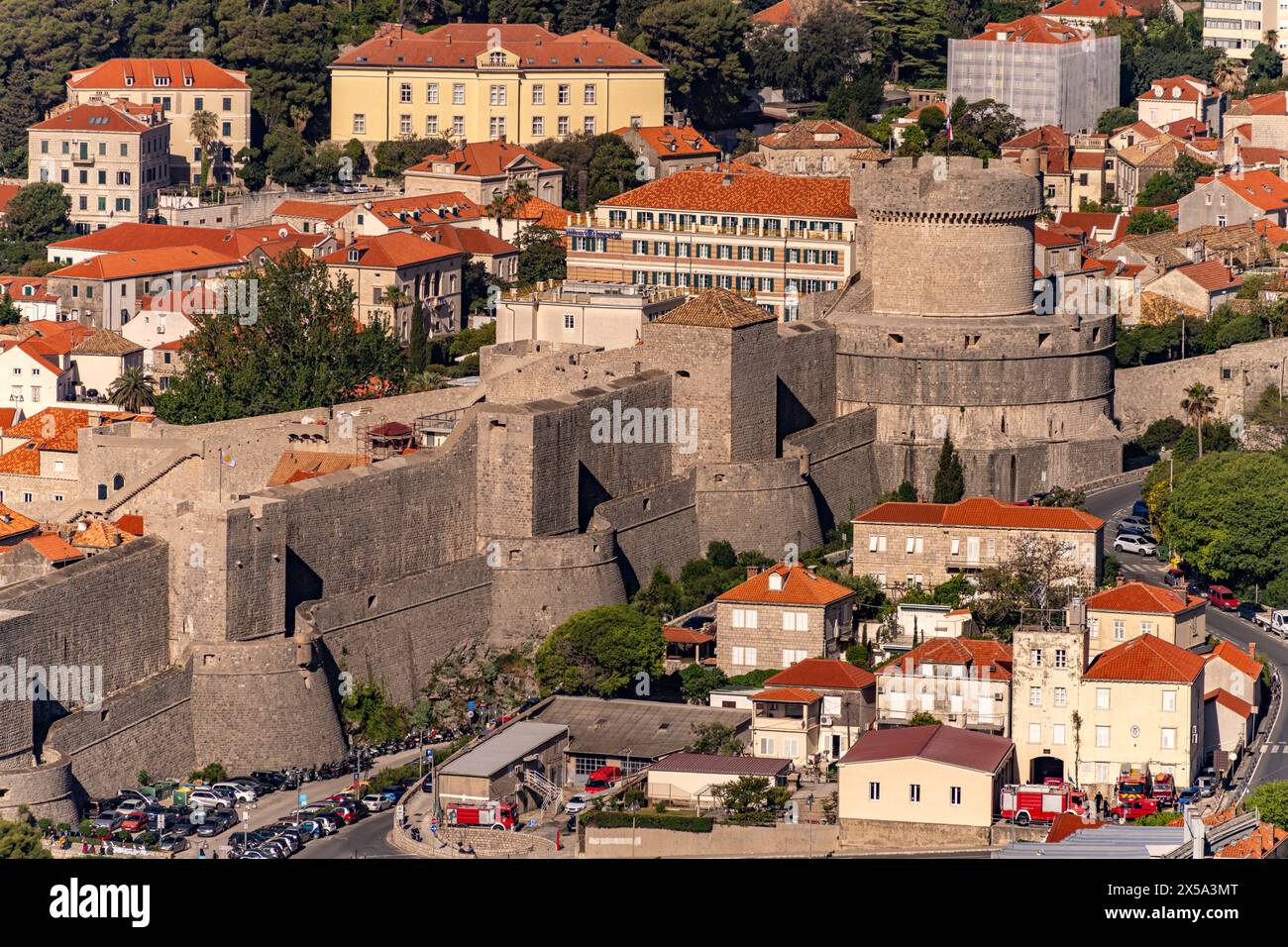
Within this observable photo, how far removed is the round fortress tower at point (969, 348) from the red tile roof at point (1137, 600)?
12.5 meters

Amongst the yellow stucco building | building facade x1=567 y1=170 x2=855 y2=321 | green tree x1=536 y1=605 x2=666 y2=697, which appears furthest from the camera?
the yellow stucco building

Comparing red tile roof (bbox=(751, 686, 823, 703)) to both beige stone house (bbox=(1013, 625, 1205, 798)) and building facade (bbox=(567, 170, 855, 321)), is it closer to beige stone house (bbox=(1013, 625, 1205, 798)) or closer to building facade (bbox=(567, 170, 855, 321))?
beige stone house (bbox=(1013, 625, 1205, 798))

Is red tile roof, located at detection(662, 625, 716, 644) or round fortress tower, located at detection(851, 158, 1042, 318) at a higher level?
round fortress tower, located at detection(851, 158, 1042, 318)

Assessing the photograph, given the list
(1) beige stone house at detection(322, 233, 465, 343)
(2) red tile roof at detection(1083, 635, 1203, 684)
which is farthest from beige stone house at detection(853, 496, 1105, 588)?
(1) beige stone house at detection(322, 233, 465, 343)

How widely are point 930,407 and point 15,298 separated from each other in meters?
39.2

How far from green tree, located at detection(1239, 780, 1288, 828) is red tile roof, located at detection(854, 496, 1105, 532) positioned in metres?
14.1

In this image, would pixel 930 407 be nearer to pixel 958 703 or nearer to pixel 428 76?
pixel 958 703

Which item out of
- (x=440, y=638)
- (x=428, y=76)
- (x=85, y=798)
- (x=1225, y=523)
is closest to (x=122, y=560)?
(x=85, y=798)

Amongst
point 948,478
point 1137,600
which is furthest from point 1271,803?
point 948,478

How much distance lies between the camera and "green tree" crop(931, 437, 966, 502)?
203 feet

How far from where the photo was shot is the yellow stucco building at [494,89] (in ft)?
363

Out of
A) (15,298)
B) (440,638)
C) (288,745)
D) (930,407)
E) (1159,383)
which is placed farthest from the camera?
(15,298)
